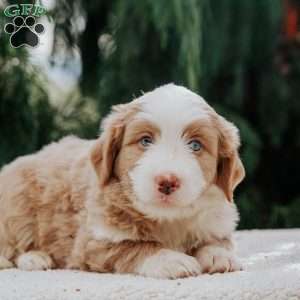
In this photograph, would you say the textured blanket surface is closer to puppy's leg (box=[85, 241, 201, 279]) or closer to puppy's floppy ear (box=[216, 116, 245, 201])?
puppy's leg (box=[85, 241, 201, 279])

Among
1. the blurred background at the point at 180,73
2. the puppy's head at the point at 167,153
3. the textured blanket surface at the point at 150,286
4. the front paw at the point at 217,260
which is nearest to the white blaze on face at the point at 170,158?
the puppy's head at the point at 167,153

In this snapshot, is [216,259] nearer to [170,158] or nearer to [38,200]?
[170,158]

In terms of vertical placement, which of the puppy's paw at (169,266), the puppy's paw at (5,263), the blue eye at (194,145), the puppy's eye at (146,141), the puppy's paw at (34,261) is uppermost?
the puppy's eye at (146,141)

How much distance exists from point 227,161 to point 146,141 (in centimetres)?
48

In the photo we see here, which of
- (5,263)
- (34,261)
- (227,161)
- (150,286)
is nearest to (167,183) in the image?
(150,286)

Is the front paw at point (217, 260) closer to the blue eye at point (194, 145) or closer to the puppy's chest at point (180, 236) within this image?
the puppy's chest at point (180, 236)

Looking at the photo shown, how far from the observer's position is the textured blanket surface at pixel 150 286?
3.13 meters

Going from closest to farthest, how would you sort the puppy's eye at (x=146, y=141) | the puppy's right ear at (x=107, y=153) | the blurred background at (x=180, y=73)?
the puppy's eye at (x=146, y=141) → the puppy's right ear at (x=107, y=153) → the blurred background at (x=180, y=73)

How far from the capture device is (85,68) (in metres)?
6.89

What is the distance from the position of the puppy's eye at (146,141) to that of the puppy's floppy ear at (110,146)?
0.17 m

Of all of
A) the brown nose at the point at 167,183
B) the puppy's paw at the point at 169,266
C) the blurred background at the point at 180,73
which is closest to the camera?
the brown nose at the point at 167,183

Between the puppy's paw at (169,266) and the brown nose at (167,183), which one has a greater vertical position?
the brown nose at (167,183)

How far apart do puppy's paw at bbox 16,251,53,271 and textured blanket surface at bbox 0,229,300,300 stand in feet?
0.76

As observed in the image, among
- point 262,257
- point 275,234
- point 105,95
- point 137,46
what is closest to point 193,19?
point 137,46
